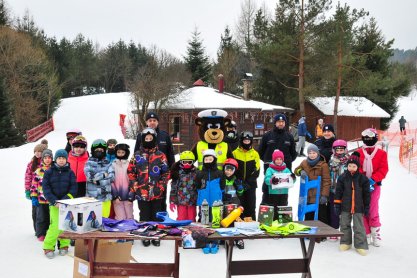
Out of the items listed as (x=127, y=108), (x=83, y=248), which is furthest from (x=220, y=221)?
(x=127, y=108)

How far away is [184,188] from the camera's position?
5633mm

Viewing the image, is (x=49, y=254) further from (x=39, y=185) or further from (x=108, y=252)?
(x=108, y=252)

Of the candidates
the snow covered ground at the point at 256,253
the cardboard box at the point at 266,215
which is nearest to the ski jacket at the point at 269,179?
the snow covered ground at the point at 256,253

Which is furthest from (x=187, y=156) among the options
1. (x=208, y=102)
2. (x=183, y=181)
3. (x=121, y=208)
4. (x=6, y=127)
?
(x=6, y=127)

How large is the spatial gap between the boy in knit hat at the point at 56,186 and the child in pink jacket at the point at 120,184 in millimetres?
613

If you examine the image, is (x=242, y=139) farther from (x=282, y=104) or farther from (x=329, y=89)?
(x=282, y=104)

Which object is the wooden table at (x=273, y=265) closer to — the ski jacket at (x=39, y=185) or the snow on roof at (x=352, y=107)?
the ski jacket at (x=39, y=185)

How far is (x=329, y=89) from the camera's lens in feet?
88.2

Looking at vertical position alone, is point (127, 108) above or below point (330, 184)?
above

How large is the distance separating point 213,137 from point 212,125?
0.30 metres

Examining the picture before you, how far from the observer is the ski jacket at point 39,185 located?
566cm

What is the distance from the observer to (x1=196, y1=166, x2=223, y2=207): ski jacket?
5352 millimetres

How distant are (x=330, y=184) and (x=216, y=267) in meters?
2.21

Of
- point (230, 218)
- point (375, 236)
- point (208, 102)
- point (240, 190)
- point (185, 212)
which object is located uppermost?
point (208, 102)
